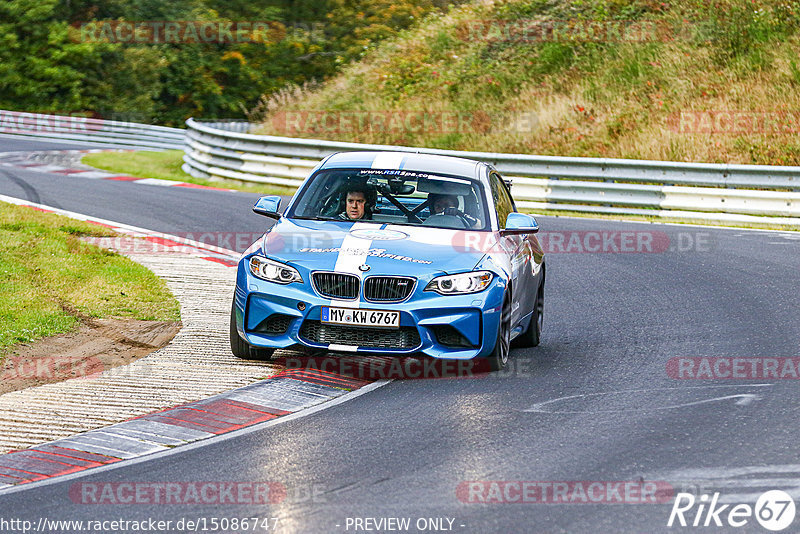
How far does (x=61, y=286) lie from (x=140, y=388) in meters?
3.58

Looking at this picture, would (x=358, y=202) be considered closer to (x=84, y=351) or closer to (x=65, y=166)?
(x=84, y=351)

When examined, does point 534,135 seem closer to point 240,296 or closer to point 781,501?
point 240,296

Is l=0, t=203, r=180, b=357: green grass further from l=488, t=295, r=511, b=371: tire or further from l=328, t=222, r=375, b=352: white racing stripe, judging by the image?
l=488, t=295, r=511, b=371: tire

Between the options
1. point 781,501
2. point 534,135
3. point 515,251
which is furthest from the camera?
point 534,135

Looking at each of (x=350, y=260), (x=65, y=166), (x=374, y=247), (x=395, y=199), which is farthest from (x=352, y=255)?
(x=65, y=166)

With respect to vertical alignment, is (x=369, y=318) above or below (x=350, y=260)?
below

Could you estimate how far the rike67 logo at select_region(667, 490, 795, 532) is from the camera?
5508mm

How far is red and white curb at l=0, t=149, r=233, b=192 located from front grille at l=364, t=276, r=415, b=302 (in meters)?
15.1

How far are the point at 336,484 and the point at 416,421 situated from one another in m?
1.46

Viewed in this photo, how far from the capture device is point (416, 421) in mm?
7422

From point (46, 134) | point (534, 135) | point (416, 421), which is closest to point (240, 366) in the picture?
point (416, 421)

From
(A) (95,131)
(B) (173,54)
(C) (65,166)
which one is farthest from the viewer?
(B) (173,54)

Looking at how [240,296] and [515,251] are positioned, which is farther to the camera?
[515,251]

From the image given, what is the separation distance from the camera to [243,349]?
9.04 m
